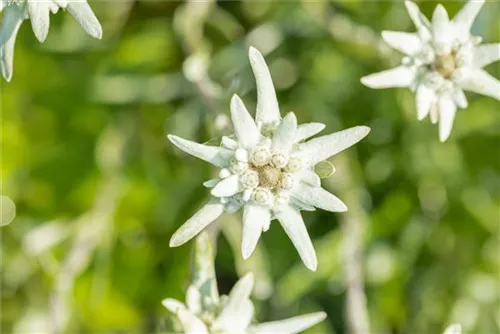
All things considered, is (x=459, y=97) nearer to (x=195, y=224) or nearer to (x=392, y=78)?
(x=392, y=78)

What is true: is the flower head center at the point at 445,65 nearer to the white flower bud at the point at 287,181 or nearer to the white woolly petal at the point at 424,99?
the white woolly petal at the point at 424,99

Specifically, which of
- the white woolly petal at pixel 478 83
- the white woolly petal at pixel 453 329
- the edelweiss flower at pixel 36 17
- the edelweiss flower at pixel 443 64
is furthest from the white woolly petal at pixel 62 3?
the white woolly petal at pixel 453 329

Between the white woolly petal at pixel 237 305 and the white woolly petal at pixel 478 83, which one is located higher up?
the white woolly petal at pixel 478 83

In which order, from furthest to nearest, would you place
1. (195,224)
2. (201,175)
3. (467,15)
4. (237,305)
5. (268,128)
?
(201,175)
(467,15)
(237,305)
(268,128)
(195,224)

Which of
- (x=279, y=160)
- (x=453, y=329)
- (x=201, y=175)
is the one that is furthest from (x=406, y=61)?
(x=201, y=175)

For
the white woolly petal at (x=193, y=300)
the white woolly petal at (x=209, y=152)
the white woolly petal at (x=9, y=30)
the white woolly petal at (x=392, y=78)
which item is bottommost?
the white woolly petal at (x=193, y=300)

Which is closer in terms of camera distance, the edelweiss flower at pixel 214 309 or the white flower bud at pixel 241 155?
the white flower bud at pixel 241 155

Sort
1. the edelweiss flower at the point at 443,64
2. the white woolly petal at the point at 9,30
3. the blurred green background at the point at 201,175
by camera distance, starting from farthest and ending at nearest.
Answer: the blurred green background at the point at 201,175
the edelweiss flower at the point at 443,64
the white woolly petal at the point at 9,30
